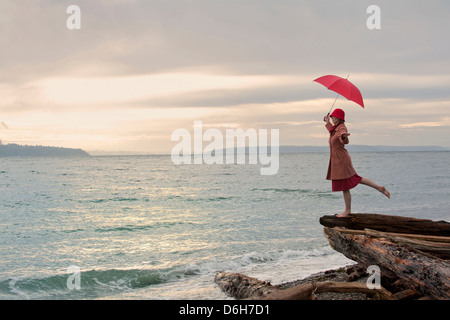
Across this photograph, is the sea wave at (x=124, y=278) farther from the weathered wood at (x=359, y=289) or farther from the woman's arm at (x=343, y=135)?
the woman's arm at (x=343, y=135)

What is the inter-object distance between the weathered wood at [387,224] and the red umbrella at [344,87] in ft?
7.10

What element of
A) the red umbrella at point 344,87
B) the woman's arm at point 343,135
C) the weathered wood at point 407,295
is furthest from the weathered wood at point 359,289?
the red umbrella at point 344,87

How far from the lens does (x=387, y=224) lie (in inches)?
320

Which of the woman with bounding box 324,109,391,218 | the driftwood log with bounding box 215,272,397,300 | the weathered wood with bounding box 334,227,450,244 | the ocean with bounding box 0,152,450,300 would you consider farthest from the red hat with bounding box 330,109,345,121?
the ocean with bounding box 0,152,450,300

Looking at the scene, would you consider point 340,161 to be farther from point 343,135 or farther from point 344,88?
point 344,88

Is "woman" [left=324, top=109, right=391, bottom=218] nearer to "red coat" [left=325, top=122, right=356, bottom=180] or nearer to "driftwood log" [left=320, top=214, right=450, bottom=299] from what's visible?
"red coat" [left=325, top=122, right=356, bottom=180]

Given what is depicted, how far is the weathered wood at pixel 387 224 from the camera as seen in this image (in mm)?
8023

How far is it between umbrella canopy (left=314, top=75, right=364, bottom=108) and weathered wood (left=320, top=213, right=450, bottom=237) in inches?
85.2

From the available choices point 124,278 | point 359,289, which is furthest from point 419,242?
point 124,278

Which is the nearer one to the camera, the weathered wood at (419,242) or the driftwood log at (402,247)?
the driftwood log at (402,247)

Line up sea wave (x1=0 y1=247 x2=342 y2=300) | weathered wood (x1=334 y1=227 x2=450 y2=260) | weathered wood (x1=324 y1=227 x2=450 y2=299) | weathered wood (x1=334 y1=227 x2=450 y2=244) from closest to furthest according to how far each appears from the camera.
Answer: weathered wood (x1=324 y1=227 x2=450 y2=299) → weathered wood (x1=334 y1=227 x2=450 y2=260) → weathered wood (x1=334 y1=227 x2=450 y2=244) → sea wave (x1=0 y1=247 x2=342 y2=300)

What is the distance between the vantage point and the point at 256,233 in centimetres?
1777

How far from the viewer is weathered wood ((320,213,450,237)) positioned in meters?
8.02
